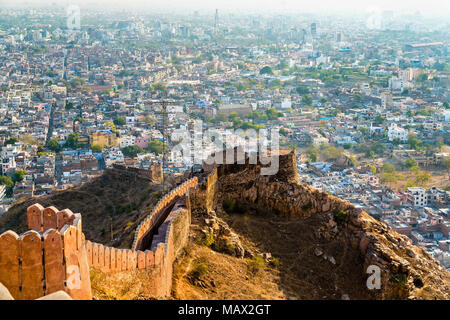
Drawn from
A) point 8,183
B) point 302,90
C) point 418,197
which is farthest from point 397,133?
point 8,183

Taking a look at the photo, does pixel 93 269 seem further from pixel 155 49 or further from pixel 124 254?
pixel 155 49

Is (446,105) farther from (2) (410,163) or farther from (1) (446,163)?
(2) (410,163)

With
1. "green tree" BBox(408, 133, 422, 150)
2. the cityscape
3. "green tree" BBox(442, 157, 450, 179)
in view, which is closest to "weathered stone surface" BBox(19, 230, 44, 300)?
the cityscape

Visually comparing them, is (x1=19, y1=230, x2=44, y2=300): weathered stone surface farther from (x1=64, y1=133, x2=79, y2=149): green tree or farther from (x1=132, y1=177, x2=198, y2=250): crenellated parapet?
(x1=64, y1=133, x2=79, y2=149): green tree

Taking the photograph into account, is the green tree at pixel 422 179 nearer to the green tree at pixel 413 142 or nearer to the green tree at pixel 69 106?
the green tree at pixel 413 142

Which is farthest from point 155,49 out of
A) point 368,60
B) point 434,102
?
point 434,102

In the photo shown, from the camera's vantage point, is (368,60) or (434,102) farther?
(368,60)
